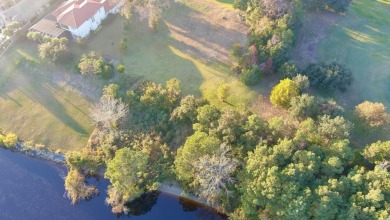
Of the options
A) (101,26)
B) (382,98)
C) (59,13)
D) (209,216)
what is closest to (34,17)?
(59,13)

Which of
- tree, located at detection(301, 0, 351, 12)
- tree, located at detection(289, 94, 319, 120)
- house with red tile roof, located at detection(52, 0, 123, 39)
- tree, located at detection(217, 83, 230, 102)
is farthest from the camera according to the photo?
tree, located at detection(301, 0, 351, 12)

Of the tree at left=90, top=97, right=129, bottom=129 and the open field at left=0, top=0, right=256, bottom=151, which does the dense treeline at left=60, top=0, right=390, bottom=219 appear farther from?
the open field at left=0, top=0, right=256, bottom=151

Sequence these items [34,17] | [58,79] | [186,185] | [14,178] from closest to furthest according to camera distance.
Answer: [186,185], [14,178], [58,79], [34,17]

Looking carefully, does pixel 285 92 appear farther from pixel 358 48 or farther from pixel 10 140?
pixel 10 140

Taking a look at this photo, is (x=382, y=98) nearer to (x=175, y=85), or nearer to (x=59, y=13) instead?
(x=175, y=85)

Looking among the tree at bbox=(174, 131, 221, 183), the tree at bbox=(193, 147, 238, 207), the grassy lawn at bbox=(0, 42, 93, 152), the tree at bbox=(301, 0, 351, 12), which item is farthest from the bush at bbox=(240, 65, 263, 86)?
the grassy lawn at bbox=(0, 42, 93, 152)

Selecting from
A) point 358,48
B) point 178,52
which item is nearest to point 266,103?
point 178,52
